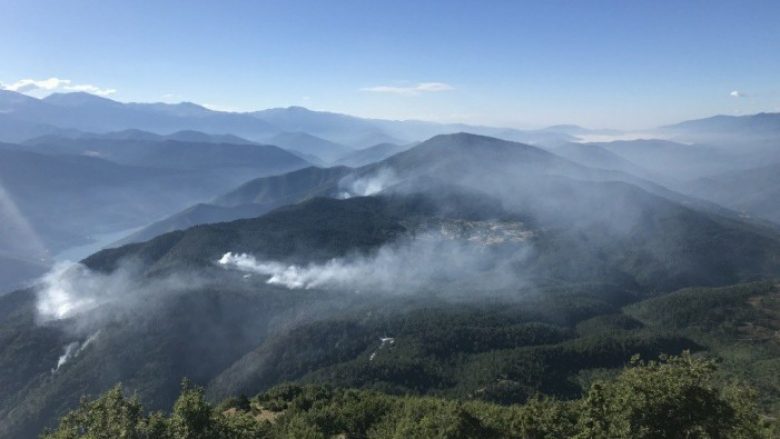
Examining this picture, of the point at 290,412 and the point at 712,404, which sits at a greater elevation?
the point at 712,404

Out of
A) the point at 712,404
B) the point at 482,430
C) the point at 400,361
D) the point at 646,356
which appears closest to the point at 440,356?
the point at 400,361

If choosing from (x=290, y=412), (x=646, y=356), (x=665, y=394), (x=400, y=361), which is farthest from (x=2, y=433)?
(x=646, y=356)

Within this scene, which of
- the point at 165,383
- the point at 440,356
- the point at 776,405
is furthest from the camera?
the point at 165,383

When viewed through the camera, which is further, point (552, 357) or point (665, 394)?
point (552, 357)

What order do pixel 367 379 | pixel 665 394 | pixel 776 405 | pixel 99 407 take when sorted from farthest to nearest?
pixel 367 379, pixel 776 405, pixel 99 407, pixel 665 394

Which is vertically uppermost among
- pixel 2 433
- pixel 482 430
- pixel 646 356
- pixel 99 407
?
pixel 99 407

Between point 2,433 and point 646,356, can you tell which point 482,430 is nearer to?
point 646,356

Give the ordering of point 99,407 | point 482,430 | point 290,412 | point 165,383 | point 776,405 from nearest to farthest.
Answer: point 99,407 < point 482,430 < point 290,412 < point 776,405 < point 165,383

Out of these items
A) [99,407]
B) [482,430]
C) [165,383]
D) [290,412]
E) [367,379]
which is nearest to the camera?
[99,407]

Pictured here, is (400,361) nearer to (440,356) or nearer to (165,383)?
(440,356)
